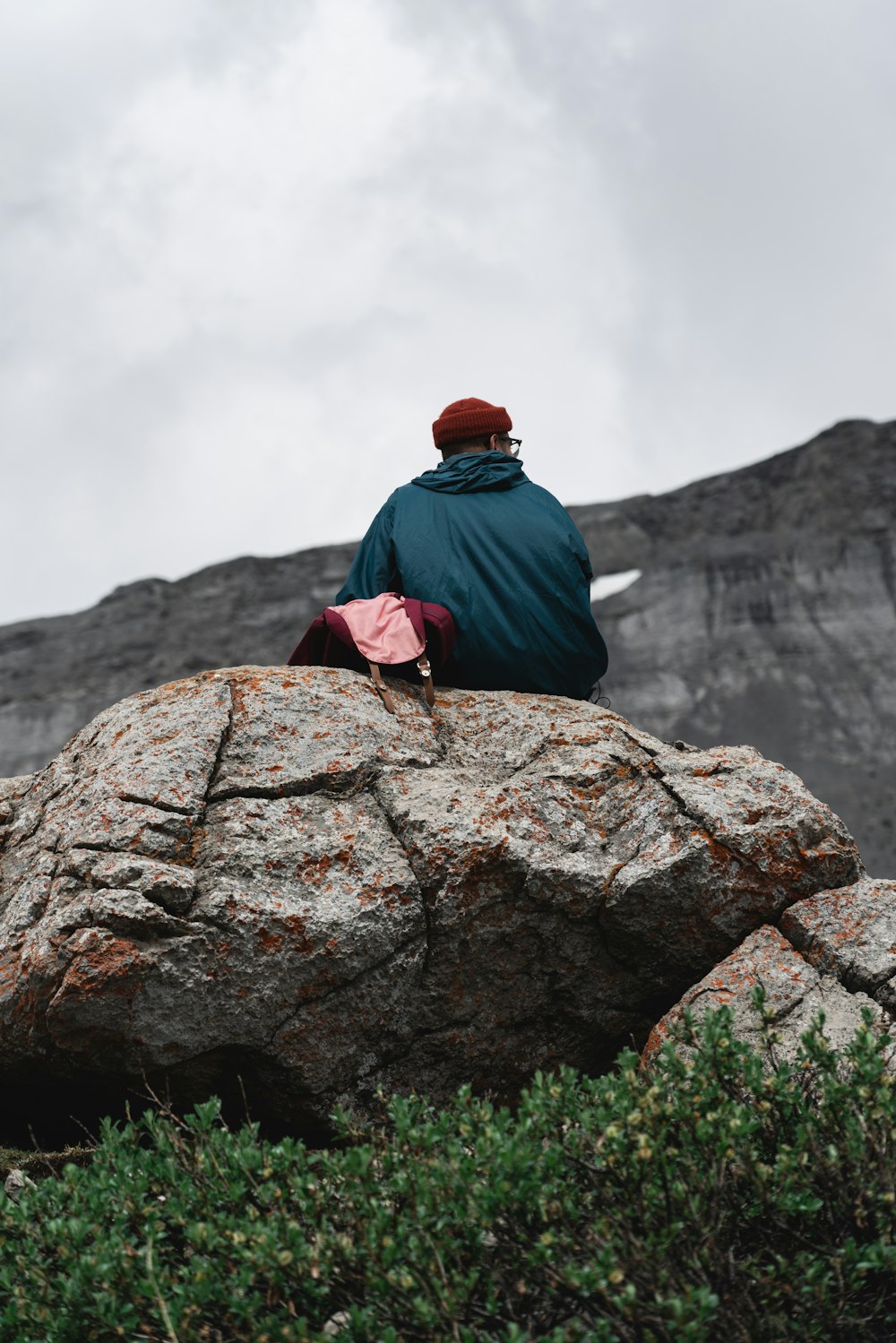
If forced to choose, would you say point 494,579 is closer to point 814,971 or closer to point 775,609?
point 814,971

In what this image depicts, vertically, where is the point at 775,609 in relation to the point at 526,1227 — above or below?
above

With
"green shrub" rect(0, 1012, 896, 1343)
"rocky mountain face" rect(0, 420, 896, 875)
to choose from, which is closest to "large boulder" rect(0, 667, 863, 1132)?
"green shrub" rect(0, 1012, 896, 1343)

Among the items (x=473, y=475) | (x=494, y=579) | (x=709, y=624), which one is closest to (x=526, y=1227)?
(x=494, y=579)

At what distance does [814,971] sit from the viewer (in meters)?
3.54

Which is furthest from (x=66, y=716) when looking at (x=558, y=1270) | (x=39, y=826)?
(x=558, y=1270)

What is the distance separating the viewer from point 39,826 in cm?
399

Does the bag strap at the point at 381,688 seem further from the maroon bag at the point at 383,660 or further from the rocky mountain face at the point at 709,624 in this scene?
the rocky mountain face at the point at 709,624

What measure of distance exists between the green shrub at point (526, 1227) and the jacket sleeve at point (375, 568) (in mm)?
2247

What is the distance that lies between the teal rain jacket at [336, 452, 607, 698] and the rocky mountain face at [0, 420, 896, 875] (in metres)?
21.2

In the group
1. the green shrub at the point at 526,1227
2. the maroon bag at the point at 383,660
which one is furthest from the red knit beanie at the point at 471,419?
the green shrub at the point at 526,1227

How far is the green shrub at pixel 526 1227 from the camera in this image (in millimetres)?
2264

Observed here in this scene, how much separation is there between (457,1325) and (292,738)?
2027 millimetres

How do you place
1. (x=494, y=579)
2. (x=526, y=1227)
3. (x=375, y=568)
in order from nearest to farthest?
(x=526, y=1227), (x=494, y=579), (x=375, y=568)

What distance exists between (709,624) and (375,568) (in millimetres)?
25691
